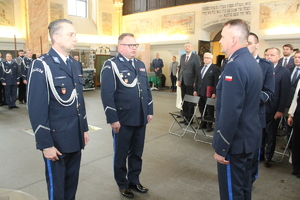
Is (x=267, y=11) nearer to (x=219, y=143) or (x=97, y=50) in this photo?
(x=97, y=50)

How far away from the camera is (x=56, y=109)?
6.53ft

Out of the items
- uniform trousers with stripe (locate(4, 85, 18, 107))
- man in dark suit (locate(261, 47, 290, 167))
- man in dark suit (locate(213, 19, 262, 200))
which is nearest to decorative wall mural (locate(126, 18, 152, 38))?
uniform trousers with stripe (locate(4, 85, 18, 107))

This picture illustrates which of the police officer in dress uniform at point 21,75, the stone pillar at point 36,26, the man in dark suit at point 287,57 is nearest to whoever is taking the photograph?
the man in dark suit at point 287,57

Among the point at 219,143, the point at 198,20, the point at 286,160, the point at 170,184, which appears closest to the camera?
the point at 219,143

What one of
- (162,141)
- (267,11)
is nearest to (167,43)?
(267,11)

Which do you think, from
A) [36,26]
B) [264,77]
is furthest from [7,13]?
[264,77]

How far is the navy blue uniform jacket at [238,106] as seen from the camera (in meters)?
1.78

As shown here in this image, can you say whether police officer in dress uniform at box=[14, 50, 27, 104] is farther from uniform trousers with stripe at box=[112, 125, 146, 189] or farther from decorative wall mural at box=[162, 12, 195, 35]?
decorative wall mural at box=[162, 12, 195, 35]

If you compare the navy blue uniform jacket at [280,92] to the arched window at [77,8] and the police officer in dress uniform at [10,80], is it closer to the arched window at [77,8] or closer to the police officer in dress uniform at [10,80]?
the police officer in dress uniform at [10,80]

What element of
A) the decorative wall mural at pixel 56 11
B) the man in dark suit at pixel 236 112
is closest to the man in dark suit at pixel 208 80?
the man in dark suit at pixel 236 112

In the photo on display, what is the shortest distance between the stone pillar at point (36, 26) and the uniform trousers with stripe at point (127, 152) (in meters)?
11.1

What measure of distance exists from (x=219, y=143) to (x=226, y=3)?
11.7 metres

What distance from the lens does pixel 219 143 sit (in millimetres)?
1886

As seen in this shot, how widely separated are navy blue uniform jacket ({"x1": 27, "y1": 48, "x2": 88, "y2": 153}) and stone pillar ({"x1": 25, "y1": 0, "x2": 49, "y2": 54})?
11.5 meters
